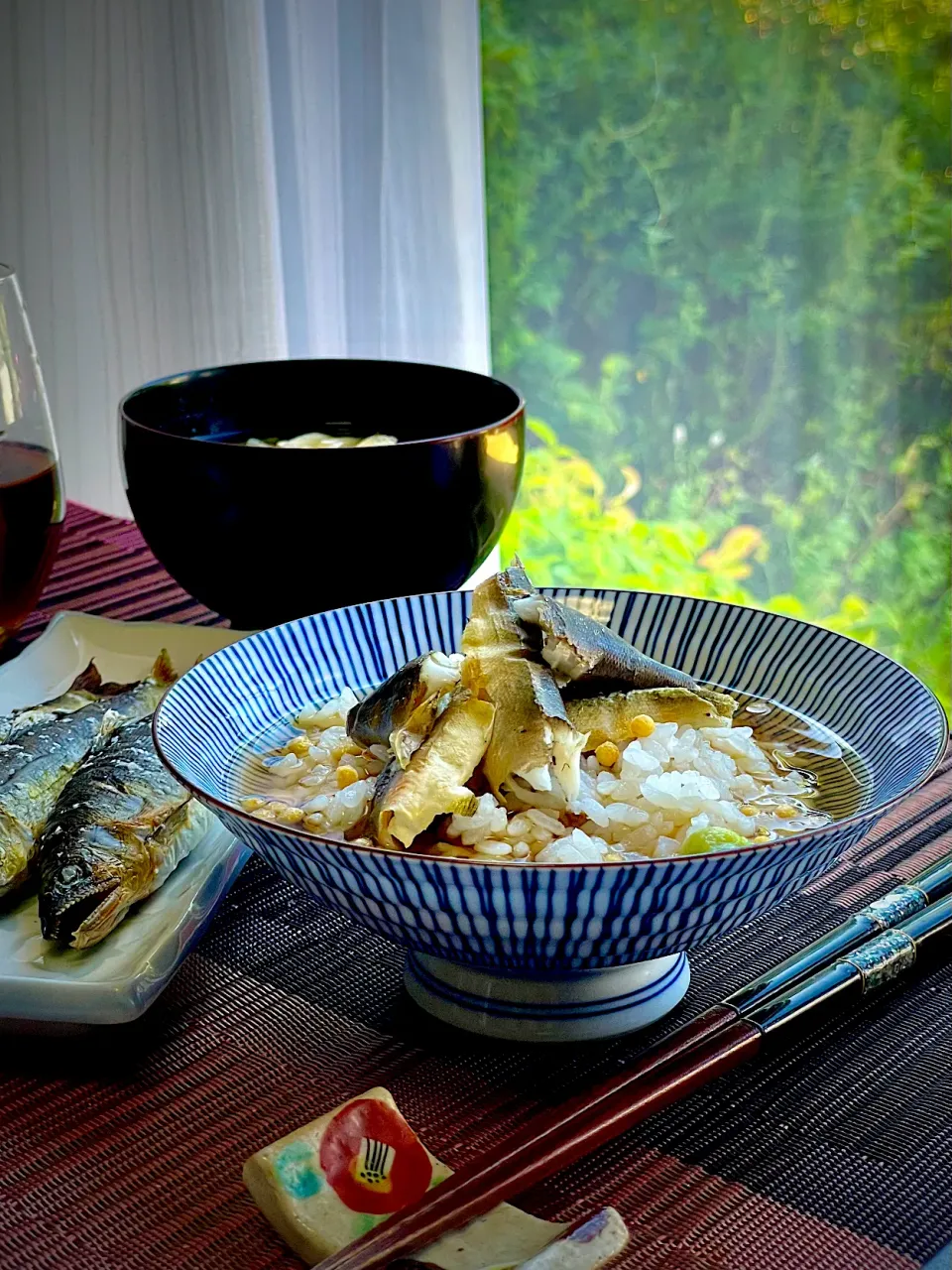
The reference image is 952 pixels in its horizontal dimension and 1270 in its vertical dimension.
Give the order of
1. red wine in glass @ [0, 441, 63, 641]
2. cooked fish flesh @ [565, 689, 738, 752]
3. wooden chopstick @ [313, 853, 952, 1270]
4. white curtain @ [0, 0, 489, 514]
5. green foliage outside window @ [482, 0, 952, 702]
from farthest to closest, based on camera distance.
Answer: green foliage outside window @ [482, 0, 952, 702], white curtain @ [0, 0, 489, 514], red wine in glass @ [0, 441, 63, 641], cooked fish flesh @ [565, 689, 738, 752], wooden chopstick @ [313, 853, 952, 1270]

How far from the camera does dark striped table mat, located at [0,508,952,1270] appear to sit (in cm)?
62

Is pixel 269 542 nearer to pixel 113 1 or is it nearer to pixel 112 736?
pixel 112 736

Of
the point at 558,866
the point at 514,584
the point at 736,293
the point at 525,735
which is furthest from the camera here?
the point at 736,293

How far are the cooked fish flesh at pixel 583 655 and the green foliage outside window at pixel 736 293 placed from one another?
2068 millimetres

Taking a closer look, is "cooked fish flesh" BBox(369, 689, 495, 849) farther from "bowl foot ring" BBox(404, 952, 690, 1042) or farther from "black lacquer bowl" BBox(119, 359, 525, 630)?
"black lacquer bowl" BBox(119, 359, 525, 630)

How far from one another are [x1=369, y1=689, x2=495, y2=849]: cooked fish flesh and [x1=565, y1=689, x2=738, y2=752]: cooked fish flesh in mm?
78

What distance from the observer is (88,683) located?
44.2 inches

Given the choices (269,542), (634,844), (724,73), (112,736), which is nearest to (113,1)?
(724,73)

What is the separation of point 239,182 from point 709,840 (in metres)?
2.17

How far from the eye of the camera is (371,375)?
1.38 metres

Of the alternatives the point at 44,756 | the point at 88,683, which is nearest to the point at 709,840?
the point at 44,756

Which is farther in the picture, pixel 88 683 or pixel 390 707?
pixel 88 683

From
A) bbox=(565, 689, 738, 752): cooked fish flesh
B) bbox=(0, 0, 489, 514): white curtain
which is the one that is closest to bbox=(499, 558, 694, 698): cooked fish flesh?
bbox=(565, 689, 738, 752): cooked fish flesh

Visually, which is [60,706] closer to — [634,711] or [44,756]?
[44,756]
